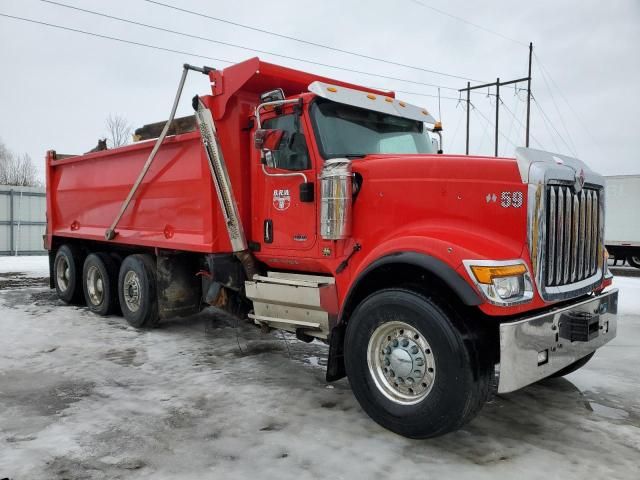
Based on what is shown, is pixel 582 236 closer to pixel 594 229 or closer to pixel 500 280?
pixel 594 229

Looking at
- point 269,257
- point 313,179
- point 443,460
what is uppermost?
point 313,179

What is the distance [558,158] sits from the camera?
155 inches

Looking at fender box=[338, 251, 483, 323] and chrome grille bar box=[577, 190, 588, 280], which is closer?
fender box=[338, 251, 483, 323]

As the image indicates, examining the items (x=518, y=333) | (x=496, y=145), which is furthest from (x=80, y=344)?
(x=496, y=145)

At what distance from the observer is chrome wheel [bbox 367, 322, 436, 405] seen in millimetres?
3580

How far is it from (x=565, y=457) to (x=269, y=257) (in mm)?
3038

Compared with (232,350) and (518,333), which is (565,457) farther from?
(232,350)

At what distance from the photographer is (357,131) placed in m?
Answer: 4.82

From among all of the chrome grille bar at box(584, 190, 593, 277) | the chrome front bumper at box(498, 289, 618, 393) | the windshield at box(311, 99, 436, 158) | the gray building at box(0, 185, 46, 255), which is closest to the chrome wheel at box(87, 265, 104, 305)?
the windshield at box(311, 99, 436, 158)

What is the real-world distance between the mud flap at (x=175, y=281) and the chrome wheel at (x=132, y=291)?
0.54 metres

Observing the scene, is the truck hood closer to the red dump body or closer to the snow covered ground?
the snow covered ground

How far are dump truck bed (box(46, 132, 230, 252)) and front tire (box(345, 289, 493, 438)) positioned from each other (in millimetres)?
2322

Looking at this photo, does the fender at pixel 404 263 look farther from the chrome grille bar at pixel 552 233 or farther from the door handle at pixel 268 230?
the door handle at pixel 268 230

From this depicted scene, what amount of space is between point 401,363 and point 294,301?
1.43m
